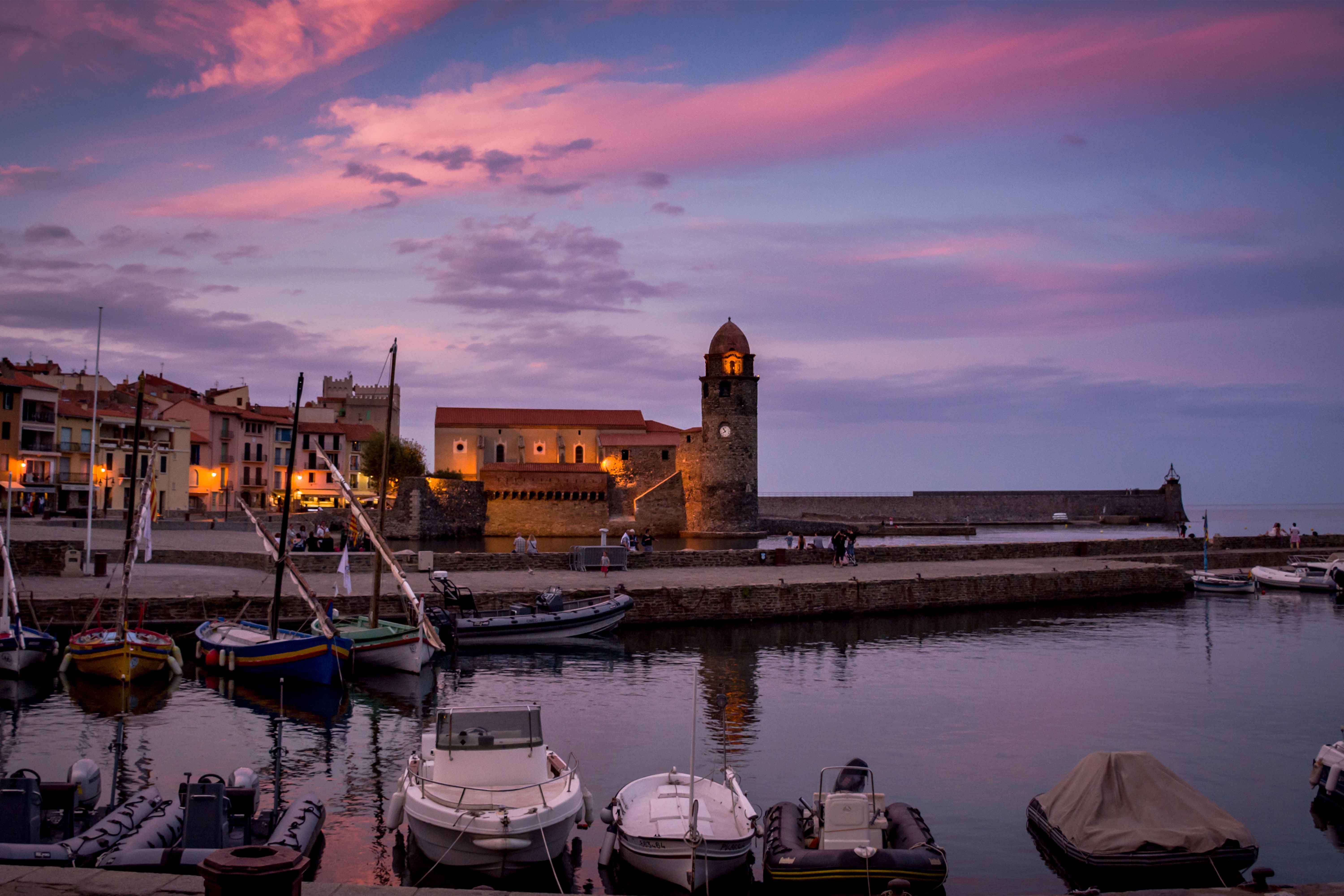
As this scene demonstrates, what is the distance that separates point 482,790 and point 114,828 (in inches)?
141

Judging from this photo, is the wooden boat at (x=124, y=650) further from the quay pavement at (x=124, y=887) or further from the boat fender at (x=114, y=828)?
the quay pavement at (x=124, y=887)

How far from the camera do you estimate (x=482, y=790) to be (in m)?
11.5

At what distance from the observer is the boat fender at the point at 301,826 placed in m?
10.9

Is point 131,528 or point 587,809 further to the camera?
point 131,528

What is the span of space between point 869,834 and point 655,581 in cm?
2131

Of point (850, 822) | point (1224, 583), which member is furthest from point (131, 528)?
point (1224, 583)

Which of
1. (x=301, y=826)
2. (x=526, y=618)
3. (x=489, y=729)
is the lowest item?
(x=301, y=826)

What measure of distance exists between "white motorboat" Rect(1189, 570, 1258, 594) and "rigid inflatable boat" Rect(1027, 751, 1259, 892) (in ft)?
106

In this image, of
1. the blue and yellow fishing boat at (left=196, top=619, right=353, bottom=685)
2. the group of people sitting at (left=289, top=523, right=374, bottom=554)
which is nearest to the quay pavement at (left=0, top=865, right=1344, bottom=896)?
the blue and yellow fishing boat at (left=196, top=619, right=353, bottom=685)

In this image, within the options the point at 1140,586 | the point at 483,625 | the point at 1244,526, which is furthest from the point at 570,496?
the point at 1244,526

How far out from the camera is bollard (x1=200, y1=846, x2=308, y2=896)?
18.2 feet

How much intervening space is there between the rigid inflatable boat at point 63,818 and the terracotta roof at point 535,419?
85.9m

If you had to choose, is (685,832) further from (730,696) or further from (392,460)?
(392,460)

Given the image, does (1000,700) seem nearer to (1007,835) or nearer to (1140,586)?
(1007,835)
